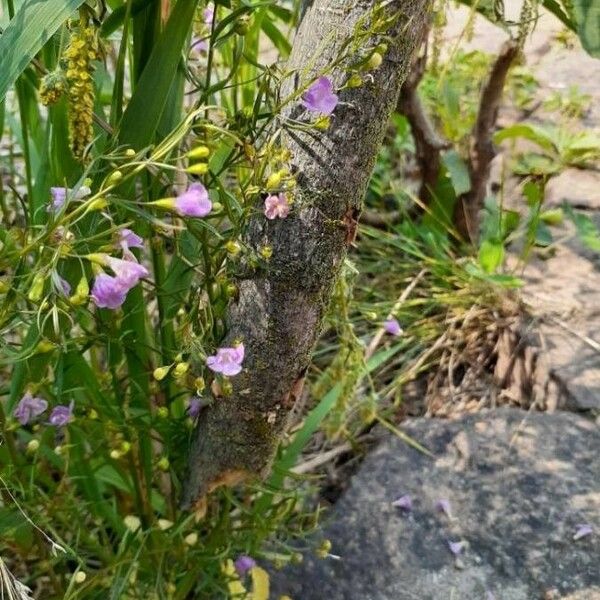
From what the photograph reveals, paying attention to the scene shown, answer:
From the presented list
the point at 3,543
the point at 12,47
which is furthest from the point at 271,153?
the point at 3,543

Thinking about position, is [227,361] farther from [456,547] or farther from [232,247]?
[456,547]

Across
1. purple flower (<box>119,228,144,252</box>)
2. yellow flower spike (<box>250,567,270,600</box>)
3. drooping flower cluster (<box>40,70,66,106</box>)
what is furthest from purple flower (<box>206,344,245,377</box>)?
yellow flower spike (<box>250,567,270,600</box>)

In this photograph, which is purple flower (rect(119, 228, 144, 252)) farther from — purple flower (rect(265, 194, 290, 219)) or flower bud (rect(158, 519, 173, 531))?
flower bud (rect(158, 519, 173, 531))

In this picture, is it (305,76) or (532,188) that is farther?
(532,188)

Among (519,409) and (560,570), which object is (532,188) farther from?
(560,570)

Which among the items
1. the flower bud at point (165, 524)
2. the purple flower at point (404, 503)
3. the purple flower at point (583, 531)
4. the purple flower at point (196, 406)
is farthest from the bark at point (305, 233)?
the purple flower at point (583, 531)
